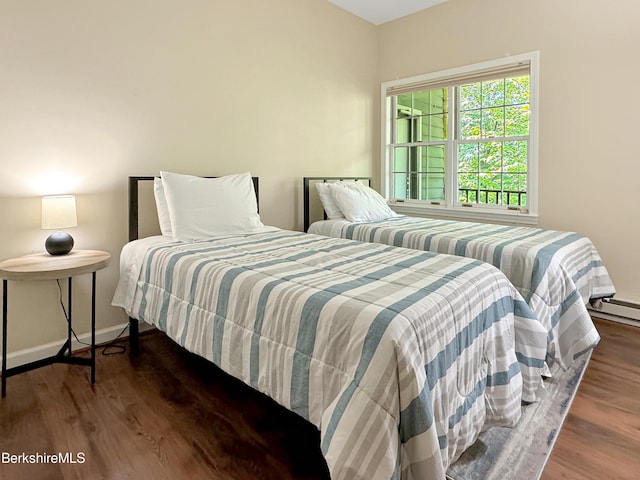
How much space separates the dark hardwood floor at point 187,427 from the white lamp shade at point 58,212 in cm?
84

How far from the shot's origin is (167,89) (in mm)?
2770

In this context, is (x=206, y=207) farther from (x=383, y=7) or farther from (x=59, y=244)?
(x=383, y=7)

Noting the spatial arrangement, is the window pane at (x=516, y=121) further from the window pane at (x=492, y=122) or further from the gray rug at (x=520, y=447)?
the gray rug at (x=520, y=447)

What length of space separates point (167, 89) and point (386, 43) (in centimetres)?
275

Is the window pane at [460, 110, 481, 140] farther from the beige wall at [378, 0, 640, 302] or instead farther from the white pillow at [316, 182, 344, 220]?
the white pillow at [316, 182, 344, 220]

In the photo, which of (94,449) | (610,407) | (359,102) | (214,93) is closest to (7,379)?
(94,449)

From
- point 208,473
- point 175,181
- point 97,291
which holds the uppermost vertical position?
point 175,181

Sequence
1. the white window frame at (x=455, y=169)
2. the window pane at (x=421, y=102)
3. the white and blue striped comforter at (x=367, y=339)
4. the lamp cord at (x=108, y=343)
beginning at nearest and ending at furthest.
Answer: the white and blue striped comforter at (x=367, y=339) < the lamp cord at (x=108, y=343) < the white window frame at (x=455, y=169) < the window pane at (x=421, y=102)

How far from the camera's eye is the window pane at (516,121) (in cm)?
360

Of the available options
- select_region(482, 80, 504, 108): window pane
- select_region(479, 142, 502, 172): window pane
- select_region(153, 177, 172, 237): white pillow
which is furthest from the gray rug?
select_region(482, 80, 504, 108): window pane

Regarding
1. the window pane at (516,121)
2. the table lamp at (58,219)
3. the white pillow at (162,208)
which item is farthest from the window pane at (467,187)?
the table lamp at (58,219)

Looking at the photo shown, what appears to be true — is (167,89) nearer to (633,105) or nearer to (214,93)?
(214,93)

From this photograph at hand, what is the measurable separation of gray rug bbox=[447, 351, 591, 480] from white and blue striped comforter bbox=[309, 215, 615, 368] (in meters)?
0.31

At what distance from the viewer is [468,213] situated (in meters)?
3.97
